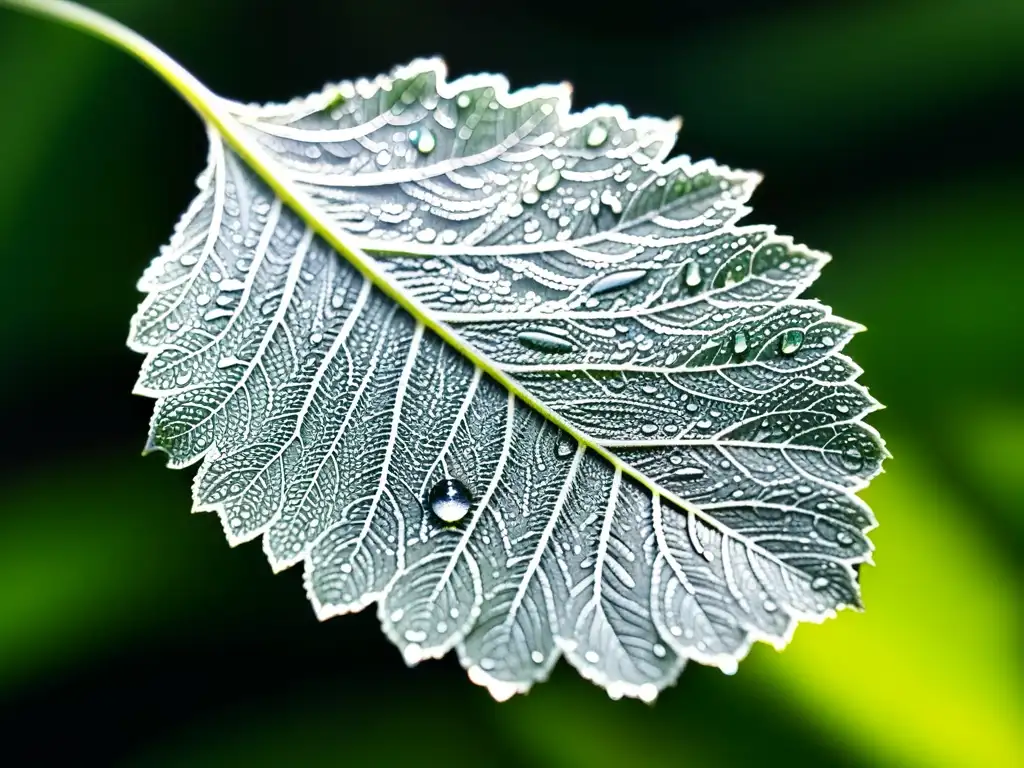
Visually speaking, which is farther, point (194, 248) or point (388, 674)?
point (388, 674)

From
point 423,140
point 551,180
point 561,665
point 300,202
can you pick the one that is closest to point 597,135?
point 551,180

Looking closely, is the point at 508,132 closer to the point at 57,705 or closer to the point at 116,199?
the point at 116,199

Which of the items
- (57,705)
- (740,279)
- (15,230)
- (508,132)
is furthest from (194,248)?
(57,705)

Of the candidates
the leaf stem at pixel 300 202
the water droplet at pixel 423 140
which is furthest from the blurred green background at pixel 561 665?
the water droplet at pixel 423 140

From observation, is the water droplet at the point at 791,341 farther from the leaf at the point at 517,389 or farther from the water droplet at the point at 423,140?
the water droplet at the point at 423,140

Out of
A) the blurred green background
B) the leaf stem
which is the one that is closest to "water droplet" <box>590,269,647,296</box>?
the leaf stem
